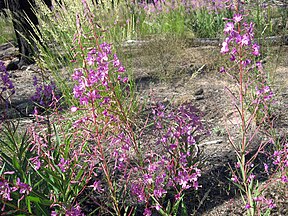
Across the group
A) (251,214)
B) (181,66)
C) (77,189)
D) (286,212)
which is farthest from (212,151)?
(181,66)

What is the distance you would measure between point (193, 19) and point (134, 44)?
61.3 inches

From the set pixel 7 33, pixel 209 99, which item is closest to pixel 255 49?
pixel 209 99

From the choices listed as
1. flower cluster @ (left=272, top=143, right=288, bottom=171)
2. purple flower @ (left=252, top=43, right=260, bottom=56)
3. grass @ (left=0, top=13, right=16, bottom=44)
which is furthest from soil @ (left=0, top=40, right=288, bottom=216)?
grass @ (left=0, top=13, right=16, bottom=44)

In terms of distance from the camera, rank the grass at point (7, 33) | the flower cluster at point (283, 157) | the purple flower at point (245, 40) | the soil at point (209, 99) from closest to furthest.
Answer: the purple flower at point (245, 40), the flower cluster at point (283, 157), the soil at point (209, 99), the grass at point (7, 33)

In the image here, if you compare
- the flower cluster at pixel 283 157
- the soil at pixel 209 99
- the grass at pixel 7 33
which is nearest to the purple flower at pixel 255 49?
the flower cluster at pixel 283 157

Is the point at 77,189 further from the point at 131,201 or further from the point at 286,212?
the point at 286,212

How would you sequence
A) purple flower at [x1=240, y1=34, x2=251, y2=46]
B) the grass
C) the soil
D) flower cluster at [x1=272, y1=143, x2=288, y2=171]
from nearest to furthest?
1. purple flower at [x1=240, y1=34, x2=251, y2=46]
2. flower cluster at [x1=272, y1=143, x2=288, y2=171]
3. the soil
4. the grass

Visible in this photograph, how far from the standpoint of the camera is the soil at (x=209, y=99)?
2168 millimetres

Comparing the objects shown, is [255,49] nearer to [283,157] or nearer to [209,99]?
[283,157]

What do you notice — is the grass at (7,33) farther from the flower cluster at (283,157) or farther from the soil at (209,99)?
the flower cluster at (283,157)

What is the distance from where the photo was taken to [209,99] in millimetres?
3725

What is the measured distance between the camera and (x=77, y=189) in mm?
1912

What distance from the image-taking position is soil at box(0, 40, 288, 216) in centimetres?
217

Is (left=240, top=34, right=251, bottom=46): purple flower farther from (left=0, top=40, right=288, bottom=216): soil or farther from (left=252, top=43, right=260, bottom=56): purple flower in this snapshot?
(left=0, top=40, right=288, bottom=216): soil
